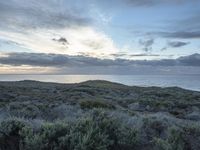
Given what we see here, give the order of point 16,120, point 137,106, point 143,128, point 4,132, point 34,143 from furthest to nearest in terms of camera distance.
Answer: point 137,106, point 143,128, point 16,120, point 4,132, point 34,143

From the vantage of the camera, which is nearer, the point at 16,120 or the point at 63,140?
the point at 63,140

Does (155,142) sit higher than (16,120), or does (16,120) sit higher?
(16,120)

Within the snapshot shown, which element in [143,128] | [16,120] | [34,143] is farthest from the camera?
[143,128]

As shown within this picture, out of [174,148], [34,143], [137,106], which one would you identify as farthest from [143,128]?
[137,106]

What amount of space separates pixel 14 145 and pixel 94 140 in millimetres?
1670

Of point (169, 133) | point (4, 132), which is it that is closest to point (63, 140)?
point (4, 132)

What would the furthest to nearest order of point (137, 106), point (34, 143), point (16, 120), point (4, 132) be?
point (137, 106) < point (16, 120) < point (4, 132) < point (34, 143)

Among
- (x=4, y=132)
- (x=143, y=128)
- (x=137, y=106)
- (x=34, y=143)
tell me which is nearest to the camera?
(x=34, y=143)

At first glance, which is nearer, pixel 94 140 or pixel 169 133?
pixel 94 140

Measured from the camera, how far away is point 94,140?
20.0ft

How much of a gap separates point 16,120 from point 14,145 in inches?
32.4

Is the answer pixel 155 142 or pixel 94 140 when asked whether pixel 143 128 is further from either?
pixel 94 140

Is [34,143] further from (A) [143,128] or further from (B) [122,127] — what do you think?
(A) [143,128]

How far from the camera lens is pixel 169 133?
22.6 ft
